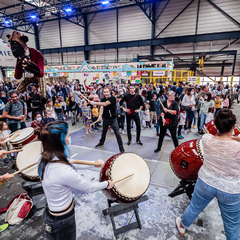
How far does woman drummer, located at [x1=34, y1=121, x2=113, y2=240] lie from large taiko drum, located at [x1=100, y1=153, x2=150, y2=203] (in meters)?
0.56

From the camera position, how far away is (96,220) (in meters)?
2.40

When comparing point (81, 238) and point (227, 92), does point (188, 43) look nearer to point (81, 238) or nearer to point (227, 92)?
point (227, 92)

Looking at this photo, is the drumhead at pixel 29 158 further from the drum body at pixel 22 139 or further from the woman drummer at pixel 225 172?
the woman drummer at pixel 225 172

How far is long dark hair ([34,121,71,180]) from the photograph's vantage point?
4.20 feet

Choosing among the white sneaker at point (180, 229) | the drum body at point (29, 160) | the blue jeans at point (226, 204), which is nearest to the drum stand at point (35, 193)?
the drum body at point (29, 160)

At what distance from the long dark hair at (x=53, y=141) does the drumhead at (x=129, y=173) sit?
2.85 ft

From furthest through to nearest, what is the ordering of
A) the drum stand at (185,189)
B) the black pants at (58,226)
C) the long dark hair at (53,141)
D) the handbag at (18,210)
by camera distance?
the drum stand at (185,189), the handbag at (18,210), the black pants at (58,226), the long dark hair at (53,141)

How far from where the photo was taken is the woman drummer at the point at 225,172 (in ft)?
5.06

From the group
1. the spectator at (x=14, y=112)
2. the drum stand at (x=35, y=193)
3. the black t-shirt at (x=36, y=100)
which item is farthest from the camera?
the black t-shirt at (x=36, y=100)

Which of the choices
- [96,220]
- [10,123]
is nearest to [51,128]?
[96,220]

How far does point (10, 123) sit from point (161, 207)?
3.92 meters

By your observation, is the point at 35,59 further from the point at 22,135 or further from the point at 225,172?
the point at 225,172

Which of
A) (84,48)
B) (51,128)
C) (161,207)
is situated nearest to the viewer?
(51,128)

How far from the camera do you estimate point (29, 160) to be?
250 cm
